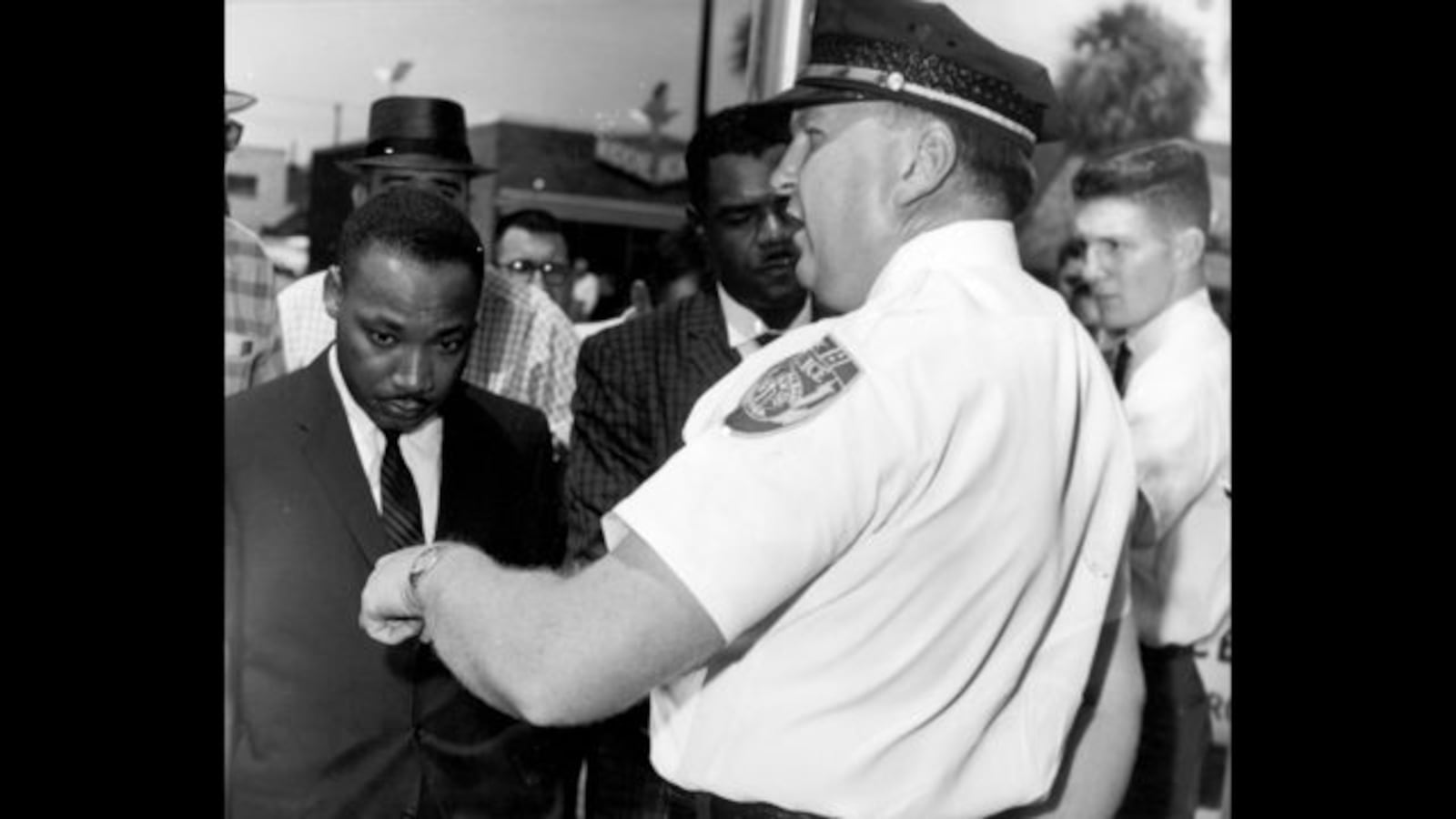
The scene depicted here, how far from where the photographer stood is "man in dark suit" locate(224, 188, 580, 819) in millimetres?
1374

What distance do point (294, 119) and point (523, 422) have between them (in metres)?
0.37

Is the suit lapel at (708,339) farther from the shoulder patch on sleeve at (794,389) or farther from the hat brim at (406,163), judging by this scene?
the shoulder patch on sleeve at (794,389)

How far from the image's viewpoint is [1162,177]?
169cm

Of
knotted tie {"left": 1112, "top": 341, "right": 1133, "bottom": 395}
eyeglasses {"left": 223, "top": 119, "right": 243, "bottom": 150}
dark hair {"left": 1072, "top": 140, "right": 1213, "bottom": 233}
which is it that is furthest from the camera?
knotted tie {"left": 1112, "top": 341, "right": 1133, "bottom": 395}

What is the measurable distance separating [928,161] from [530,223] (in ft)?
1.34

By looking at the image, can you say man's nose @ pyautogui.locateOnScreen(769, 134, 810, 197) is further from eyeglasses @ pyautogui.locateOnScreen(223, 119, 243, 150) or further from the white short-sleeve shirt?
eyeglasses @ pyautogui.locateOnScreen(223, 119, 243, 150)

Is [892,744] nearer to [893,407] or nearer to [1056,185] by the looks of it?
[893,407]

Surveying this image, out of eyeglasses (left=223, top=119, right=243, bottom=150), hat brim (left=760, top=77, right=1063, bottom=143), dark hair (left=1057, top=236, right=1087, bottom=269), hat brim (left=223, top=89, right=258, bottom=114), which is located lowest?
dark hair (left=1057, top=236, right=1087, bottom=269)

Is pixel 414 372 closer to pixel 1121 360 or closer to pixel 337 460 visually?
pixel 337 460

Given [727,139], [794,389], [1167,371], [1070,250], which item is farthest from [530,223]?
[1167,371]

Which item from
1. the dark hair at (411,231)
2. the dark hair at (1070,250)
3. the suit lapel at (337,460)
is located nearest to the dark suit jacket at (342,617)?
the suit lapel at (337,460)

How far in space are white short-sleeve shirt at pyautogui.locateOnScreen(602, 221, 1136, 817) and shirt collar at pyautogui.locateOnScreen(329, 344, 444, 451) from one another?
1.15ft

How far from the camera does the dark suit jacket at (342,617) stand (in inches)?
54.9

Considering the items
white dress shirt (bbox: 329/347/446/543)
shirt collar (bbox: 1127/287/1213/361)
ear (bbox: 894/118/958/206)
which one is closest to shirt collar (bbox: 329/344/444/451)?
white dress shirt (bbox: 329/347/446/543)
